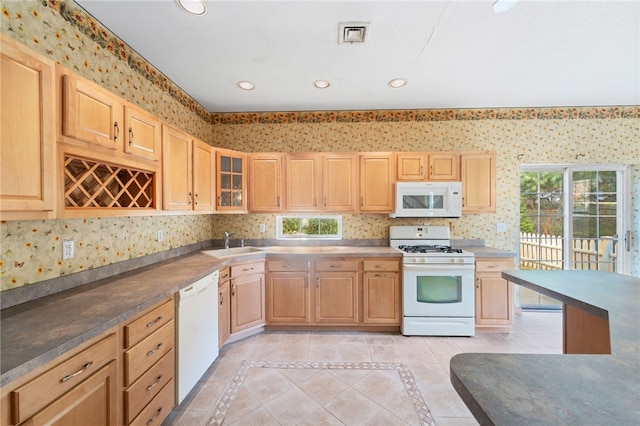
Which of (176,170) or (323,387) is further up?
(176,170)

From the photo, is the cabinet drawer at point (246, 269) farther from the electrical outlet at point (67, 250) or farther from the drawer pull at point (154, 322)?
the electrical outlet at point (67, 250)

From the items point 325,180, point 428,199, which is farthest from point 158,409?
point 428,199

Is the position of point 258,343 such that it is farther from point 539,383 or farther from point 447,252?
point 539,383

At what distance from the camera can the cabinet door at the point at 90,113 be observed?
4.33ft

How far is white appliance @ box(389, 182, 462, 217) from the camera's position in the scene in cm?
320

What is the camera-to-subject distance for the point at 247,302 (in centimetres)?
296

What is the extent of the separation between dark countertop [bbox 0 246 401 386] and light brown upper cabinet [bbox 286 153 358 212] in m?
1.55

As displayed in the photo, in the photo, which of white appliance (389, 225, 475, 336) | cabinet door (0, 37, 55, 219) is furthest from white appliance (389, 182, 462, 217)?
cabinet door (0, 37, 55, 219)

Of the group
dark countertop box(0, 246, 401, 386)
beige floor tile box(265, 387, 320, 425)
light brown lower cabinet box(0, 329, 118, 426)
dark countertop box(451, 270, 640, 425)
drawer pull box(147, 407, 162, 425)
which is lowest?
beige floor tile box(265, 387, 320, 425)

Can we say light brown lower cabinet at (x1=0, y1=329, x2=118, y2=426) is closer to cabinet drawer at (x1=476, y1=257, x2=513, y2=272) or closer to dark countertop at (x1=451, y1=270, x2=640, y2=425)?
dark countertop at (x1=451, y1=270, x2=640, y2=425)

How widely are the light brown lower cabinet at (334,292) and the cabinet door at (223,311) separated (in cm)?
50

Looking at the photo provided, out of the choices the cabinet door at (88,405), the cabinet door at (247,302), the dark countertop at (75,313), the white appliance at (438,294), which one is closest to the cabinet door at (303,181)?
the cabinet door at (247,302)

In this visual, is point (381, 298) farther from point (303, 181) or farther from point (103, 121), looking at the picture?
point (103, 121)

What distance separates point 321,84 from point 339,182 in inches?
45.5
